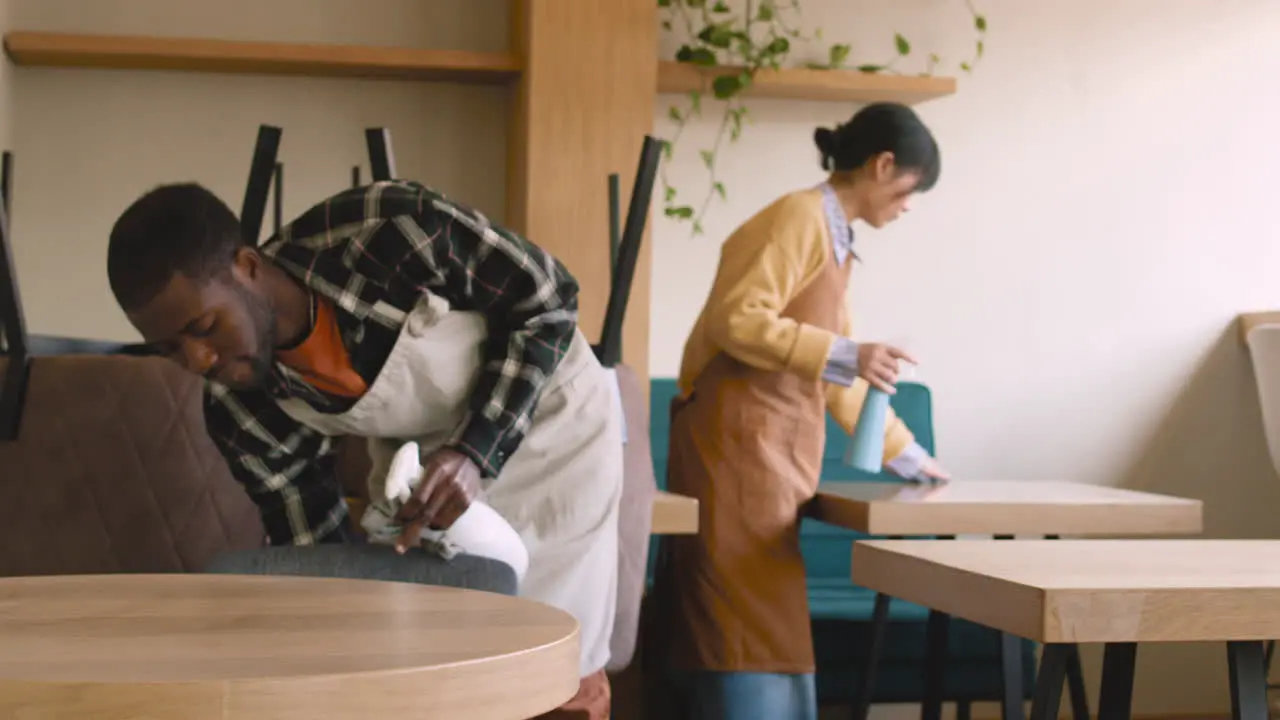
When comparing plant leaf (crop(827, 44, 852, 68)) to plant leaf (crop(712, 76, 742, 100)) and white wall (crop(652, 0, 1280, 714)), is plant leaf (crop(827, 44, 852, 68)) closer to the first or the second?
white wall (crop(652, 0, 1280, 714))

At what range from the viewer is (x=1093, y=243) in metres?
3.76

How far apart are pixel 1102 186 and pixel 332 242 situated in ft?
8.61

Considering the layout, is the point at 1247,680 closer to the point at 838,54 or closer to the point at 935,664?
the point at 935,664

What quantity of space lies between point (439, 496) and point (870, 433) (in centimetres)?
124

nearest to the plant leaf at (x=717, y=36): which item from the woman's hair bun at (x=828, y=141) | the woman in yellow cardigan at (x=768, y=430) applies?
the woman's hair bun at (x=828, y=141)

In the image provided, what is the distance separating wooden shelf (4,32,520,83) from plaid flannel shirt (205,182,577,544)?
1.59 metres

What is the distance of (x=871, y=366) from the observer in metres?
2.48

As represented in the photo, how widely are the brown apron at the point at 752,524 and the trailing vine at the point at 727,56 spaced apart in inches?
37.4

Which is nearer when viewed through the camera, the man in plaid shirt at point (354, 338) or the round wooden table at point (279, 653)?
the round wooden table at point (279, 653)

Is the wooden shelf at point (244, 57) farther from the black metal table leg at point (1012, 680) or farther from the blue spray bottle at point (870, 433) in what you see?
the black metal table leg at point (1012, 680)

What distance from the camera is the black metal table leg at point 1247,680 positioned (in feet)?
4.92

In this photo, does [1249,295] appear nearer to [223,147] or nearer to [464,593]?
[223,147]

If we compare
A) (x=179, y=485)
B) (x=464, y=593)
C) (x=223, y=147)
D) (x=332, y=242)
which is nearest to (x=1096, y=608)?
(x=464, y=593)

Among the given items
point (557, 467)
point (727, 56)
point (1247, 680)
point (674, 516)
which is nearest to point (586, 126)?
point (727, 56)
